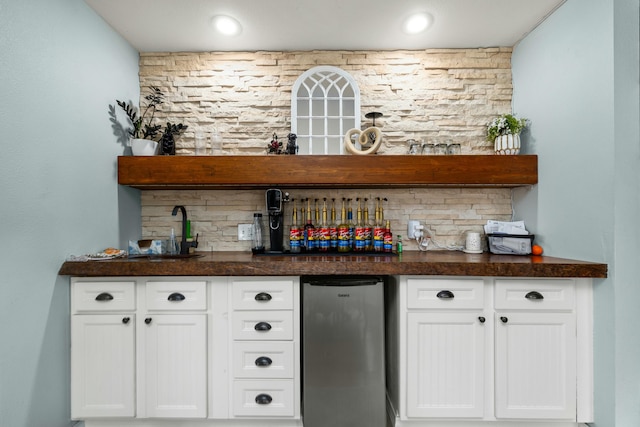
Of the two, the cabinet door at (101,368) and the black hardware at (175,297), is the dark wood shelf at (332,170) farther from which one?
the cabinet door at (101,368)

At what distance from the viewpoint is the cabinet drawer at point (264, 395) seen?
1709 mm

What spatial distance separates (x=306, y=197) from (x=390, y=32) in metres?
1.36

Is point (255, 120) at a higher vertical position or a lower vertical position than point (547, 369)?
higher

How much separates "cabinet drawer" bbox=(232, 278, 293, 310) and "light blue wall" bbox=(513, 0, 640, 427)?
5.64 feet

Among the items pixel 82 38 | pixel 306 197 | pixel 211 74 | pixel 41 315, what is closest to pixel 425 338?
pixel 306 197

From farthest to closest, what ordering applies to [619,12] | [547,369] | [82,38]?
[82,38] → [547,369] → [619,12]

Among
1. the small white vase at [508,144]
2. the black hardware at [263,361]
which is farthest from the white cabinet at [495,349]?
the small white vase at [508,144]

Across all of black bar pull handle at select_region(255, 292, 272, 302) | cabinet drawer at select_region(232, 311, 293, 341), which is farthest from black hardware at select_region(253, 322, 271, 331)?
black bar pull handle at select_region(255, 292, 272, 302)

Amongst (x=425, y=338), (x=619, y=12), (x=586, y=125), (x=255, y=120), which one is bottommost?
(x=425, y=338)

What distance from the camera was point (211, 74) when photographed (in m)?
2.37

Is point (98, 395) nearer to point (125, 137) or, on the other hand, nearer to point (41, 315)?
point (41, 315)

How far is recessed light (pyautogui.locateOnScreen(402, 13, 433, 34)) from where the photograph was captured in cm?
198

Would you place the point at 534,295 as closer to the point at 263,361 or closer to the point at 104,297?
the point at 263,361

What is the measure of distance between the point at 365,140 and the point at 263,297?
133 centimetres
